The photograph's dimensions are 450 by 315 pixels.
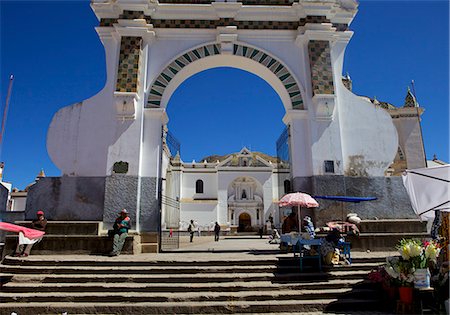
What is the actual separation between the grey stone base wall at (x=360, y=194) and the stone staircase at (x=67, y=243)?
170 inches

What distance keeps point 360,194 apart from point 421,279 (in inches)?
151

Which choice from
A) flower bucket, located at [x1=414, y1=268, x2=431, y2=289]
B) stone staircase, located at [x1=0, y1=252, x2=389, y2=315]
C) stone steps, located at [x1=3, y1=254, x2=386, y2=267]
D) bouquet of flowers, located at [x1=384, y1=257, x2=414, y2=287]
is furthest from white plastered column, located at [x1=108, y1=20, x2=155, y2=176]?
flower bucket, located at [x1=414, y1=268, x2=431, y2=289]

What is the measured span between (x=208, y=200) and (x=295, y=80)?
83.6ft

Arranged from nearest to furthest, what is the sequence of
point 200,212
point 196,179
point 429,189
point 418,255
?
point 418,255
point 429,189
point 200,212
point 196,179

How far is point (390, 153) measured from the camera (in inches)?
334

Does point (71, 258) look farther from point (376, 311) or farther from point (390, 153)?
point (390, 153)

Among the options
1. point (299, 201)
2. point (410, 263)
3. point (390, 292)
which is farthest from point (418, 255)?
point (299, 201)

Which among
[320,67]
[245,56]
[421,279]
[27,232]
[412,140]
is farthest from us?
[412,140]

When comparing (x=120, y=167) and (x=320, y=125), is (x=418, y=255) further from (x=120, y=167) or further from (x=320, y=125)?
(x=120, y=167)

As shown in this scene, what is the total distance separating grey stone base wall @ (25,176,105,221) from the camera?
25.5 feet

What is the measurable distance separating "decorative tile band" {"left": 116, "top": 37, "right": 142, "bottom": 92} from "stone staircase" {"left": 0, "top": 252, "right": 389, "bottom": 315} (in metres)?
4.20

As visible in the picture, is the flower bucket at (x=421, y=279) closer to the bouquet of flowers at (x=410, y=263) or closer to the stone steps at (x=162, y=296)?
the bouquet of flowers at (x=410, y=263)

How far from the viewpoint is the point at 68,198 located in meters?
7.85

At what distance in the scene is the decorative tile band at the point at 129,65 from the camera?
8133 millimetres
